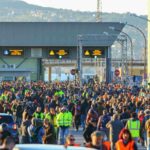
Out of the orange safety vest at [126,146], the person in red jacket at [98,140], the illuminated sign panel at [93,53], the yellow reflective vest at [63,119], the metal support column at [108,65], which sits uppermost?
the illuminated sign panel at [93,53]

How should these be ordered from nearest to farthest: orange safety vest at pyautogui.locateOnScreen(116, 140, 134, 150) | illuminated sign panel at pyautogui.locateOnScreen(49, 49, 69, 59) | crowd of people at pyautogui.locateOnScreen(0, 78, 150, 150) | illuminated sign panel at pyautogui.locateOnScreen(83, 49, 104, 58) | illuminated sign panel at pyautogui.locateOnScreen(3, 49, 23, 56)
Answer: orange safety vest at pyautogui.locateOnScreen(116, 140, 134, 150) → crowd of people at pyautogui.locateOnScreen(0, 78, 150, 150) → illuminated sign panel at pyautogui.locateOnScreen(83, 49, 104, 58) → illuminated sign panel at pyautogui.locateOnScreen(49, 49, 69, 59) → illuminated sign panel at pyautogui.locateOnScreen(3, 49, 23, 56)

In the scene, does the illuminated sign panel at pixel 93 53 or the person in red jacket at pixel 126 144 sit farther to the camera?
the illuminated sign panel at pixel 93 53

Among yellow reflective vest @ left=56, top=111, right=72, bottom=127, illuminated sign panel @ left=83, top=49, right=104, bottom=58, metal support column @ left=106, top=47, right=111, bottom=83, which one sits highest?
illuminated sign panel @ left=83, top=49, right=104, bottom=58

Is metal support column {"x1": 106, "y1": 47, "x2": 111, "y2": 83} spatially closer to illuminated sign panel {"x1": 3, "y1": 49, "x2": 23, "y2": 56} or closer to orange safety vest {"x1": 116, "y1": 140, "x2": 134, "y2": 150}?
illuminated sign panel {"x1": 3, "y1": 49, "x2": 23, "y2": 56}

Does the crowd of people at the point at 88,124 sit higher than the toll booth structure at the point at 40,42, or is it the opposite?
the toll booth structure at the point at 40,42

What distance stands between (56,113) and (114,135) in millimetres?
8926

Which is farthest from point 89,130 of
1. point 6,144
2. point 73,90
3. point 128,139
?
point 73,90

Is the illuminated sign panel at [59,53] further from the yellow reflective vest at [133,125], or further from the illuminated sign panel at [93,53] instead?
the yellow reflective vest at [133,125]

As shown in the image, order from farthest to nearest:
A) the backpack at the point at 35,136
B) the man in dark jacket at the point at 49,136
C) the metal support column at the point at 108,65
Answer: the metal support column at the point at 108,65
the backpack at the point at 35,136
the man in dark jacket at the point at 49,136

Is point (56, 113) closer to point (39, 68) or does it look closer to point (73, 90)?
point (73, 90)

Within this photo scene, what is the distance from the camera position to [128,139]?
57.3ft

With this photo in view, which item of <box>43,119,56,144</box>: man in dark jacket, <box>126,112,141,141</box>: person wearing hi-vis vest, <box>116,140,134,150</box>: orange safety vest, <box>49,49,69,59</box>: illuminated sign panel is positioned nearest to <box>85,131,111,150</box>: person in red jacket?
<box>116,140,134,150</box>: orange safety vest

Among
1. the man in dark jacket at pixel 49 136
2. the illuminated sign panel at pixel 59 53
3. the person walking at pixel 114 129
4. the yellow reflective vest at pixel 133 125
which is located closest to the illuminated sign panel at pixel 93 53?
the illuminated sign panel at pixel 59 53

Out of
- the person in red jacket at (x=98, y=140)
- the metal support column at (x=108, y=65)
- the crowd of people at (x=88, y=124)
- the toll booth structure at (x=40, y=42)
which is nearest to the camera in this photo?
the person in red jacket at (x=98, y=140)
